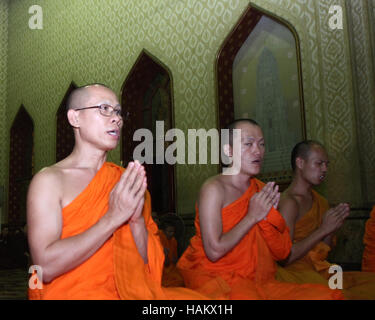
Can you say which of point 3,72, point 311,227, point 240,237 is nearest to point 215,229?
point 240,237

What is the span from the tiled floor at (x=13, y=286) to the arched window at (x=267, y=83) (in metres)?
3.33

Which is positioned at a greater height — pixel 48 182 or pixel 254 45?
pixel 254 45

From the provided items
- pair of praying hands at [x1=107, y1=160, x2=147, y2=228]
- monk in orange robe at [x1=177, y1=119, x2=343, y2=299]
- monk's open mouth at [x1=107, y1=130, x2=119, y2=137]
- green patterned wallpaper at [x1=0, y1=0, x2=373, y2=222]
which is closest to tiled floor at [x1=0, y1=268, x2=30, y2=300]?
green patterned wallpaper at [x1=0, y1=0, x2=373, y2=222]

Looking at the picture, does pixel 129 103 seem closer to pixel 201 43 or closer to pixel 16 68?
pixel 201 43

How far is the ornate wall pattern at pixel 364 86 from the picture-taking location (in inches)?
176

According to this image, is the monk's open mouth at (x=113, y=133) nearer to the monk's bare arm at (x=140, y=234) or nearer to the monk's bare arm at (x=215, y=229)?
the monk's bare arm at (x=140, y=234)

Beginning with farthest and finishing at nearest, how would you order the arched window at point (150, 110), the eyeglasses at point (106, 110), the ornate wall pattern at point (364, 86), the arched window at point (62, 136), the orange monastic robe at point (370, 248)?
the arched window at point (62, 136) < the arched window at point (150, 110) < the ornate wall pattern at point (364, 86) < the orange monastic robe at point (370, 248) < the eyeglasses at point (106, 110)

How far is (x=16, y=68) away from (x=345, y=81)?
897cm

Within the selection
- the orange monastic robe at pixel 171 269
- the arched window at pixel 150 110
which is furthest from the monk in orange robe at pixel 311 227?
the arched window at pixel 150 110

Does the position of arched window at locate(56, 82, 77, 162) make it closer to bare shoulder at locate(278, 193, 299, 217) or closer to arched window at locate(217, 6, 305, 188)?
arched window at locate(217, 6, 305, 188)

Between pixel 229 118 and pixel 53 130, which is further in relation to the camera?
pixel 53 130

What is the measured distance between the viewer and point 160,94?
7773 millimetres

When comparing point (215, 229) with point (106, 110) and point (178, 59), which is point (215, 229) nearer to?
point (106, 110)

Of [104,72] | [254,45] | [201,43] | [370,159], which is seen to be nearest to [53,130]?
[104,72]
